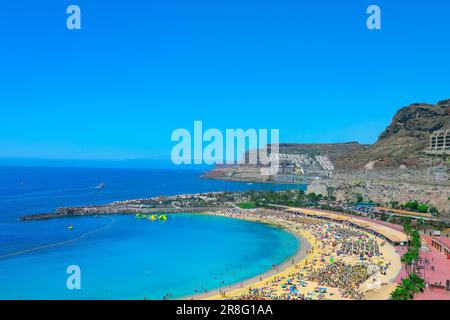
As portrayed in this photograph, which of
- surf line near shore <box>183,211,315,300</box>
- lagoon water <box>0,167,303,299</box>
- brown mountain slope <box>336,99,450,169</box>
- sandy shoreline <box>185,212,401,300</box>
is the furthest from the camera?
brown mountain slope <box>336,99,450,169</box>

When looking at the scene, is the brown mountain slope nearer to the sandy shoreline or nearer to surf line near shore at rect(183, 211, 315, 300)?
surf line near shore at rect(183, 211, 315, 300)

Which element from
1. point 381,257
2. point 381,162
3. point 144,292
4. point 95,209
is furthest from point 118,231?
point 381,162

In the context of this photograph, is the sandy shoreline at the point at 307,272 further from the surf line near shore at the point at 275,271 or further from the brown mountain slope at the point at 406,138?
the brown mountain slope at the point at 406,138

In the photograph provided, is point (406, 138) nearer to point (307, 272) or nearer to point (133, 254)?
point (307, 272)

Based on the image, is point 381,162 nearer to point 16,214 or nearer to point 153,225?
point 153,225

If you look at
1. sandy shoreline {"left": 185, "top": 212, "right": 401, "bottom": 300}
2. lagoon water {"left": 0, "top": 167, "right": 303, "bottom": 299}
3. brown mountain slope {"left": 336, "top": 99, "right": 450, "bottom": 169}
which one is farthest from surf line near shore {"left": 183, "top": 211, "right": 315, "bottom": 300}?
brown mountain slope {"left": 336, "top": 99, "right": 450, "bottom": 169}

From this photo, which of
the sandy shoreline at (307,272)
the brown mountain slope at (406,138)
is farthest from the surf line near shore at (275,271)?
the brown mountain slope at (406,138)
